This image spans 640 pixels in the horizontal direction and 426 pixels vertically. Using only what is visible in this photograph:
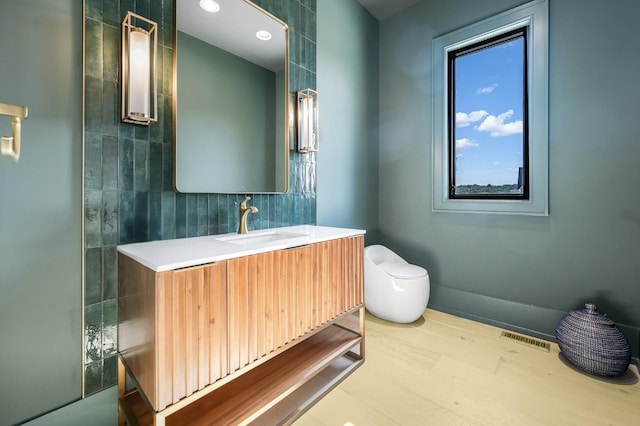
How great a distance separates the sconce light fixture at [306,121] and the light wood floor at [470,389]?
1.56 metres

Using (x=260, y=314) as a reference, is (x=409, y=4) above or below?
above

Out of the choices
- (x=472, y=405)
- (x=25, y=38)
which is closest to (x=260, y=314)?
(x=472, y=405)

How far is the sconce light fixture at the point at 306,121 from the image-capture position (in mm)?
2145

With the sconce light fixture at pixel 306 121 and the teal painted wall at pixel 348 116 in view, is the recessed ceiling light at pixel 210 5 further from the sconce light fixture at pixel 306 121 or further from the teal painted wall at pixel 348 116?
the teal painted wall at pixel 348 116

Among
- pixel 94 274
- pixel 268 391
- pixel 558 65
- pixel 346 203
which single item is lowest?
pixel 268 391

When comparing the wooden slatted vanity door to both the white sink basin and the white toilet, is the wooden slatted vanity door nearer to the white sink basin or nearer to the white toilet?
the white sink basin

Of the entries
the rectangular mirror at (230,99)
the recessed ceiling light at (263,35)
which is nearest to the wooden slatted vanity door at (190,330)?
the rectangular mirror at (230,99)

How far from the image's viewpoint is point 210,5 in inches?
63.8

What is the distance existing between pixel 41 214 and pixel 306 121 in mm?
1576

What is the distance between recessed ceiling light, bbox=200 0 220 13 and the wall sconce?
15.5 inches

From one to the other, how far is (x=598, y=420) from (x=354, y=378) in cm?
121

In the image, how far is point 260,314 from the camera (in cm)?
130

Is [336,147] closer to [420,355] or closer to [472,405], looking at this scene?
[420,355]

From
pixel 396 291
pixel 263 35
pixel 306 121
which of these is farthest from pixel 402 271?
pixel 263 35
